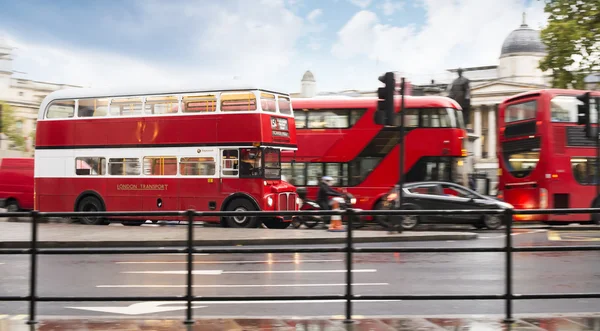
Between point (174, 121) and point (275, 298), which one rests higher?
point (174, 121)

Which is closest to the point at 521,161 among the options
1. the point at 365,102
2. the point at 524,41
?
the point at 365,102

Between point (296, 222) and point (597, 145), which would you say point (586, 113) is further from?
Result: point (296, 222)

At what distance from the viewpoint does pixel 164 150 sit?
23.1 m

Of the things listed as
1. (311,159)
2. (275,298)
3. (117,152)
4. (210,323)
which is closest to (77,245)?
(210,323)

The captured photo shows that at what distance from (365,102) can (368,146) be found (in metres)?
1.51

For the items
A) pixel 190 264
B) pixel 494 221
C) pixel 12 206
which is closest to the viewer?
pixel 190 264

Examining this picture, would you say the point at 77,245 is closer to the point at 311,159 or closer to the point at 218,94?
the point at 218,94

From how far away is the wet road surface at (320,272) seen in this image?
6945 millimetres

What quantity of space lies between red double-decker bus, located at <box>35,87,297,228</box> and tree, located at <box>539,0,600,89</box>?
15037 millimetres

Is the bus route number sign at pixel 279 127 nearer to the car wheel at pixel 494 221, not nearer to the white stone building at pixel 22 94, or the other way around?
the car wheel at pixel 494 221

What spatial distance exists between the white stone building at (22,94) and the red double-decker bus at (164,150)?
249 feet

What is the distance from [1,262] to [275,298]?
255 centimetres

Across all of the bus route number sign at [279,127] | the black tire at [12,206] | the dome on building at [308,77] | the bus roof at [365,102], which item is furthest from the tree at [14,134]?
the bus route number sign at [279,127]

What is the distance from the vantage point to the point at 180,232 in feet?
23.0
